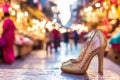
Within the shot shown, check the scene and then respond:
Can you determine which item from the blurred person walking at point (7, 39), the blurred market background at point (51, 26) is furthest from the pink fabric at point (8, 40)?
the blurred market background at point (51, 26)

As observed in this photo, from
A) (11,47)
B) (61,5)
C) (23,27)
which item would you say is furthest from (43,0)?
(61,5)

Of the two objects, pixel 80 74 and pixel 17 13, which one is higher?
pixel 17 13

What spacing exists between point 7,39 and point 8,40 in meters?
0.05

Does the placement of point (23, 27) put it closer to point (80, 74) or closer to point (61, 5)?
point (61, 5)

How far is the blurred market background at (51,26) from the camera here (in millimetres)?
5103

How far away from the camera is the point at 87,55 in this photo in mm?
2639

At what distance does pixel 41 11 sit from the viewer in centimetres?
1792

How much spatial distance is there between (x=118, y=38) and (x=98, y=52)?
5.72m

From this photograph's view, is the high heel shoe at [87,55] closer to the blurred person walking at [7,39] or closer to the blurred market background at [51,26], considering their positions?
the blurred market background at [51,26]

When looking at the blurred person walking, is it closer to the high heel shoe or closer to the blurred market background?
the blurred market background

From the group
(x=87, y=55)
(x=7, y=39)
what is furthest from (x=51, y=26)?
(x=87, y=55)

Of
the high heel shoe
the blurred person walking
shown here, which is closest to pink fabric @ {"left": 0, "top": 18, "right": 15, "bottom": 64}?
the blurred person walking

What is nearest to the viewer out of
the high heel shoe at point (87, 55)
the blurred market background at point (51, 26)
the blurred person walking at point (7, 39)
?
the high heel shoe at point (87, 55)

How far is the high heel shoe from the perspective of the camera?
262cm
